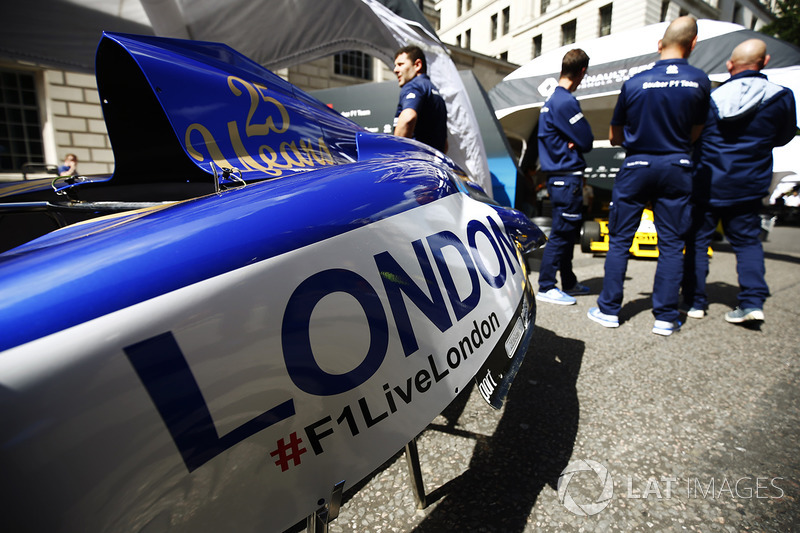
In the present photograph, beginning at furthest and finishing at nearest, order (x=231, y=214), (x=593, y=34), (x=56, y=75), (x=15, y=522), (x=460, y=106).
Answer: (x=593, y=34) < (x=56, y=75) < (x=460, y=106) < (x=231, y=214) < (x=15, y=522)

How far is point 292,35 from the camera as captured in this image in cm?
456

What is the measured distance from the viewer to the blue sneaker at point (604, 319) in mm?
2773

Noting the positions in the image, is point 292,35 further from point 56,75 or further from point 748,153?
point 56,75

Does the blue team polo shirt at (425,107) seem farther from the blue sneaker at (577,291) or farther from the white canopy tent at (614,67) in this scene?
the white canopy tent at (614,67)

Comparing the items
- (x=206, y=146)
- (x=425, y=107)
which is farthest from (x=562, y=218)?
(x=206, y=146)

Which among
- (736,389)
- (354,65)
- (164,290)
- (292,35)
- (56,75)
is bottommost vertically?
(736,389)

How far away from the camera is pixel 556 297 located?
3.32 metres

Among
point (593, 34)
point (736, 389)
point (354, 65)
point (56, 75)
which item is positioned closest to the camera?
point (736, 389)

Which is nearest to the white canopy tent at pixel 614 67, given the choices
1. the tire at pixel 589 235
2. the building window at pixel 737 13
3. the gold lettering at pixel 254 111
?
the tire at pixel 589 235

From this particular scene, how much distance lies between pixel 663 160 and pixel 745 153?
781mm

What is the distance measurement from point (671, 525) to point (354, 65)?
1516 centimetres

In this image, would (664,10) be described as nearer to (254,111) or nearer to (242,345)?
(254,111)

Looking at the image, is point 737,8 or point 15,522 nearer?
point 15,522

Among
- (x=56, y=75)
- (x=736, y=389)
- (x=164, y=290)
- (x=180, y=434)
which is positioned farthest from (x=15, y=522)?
(x=56, y=75)
